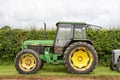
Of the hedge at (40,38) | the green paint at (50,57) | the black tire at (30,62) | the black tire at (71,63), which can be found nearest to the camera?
the black tire at (30,62)

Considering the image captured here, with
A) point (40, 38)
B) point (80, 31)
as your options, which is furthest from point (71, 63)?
point (40, 38)

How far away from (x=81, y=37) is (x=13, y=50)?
5.16 meters

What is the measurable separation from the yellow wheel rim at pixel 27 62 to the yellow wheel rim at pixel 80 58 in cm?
161

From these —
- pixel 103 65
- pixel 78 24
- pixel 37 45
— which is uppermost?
pixel 78 24

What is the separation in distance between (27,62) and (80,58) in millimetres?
2272

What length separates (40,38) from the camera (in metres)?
18.6

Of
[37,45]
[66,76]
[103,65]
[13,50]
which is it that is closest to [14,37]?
[13,50]

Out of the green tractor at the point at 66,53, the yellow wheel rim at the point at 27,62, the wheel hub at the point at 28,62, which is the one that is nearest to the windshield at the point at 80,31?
the green tractor at the point at 66,53

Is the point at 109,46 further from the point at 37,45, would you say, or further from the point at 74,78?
the point at 74,78

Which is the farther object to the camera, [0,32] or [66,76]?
[0,32]

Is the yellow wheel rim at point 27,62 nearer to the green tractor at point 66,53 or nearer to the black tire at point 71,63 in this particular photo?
the green tractor at point 66,53

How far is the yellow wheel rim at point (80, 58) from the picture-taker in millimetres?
14306

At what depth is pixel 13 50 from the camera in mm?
18453

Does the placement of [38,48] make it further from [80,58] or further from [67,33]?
[80,58]
